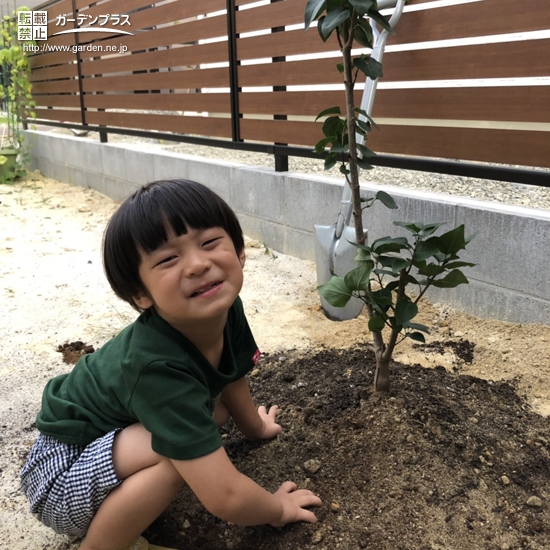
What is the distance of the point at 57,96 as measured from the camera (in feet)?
24.0

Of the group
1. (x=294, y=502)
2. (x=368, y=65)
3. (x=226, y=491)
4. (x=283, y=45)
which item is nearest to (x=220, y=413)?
(x=294, y=502)

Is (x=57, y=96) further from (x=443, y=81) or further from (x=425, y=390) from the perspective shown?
(x=425, y=390)

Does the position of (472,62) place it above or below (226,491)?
above

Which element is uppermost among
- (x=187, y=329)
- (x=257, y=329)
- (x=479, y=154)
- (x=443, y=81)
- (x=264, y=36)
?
(x=264, y=36)

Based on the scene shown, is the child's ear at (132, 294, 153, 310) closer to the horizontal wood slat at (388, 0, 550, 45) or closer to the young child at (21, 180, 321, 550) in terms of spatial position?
the young child at (21, 180, 321, 550)

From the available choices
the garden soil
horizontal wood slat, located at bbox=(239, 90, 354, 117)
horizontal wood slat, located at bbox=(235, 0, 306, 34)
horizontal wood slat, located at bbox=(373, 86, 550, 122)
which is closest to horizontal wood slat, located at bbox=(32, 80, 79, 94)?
horizontal wood slat, located at bbox=(235, 0, 306, 34)

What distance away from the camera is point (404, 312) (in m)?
1.46

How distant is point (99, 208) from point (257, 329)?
3.45 meters

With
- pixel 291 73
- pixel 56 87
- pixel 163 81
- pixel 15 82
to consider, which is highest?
pixel 15 82

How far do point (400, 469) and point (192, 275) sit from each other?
76 centimetres

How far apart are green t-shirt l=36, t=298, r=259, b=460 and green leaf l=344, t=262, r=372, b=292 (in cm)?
30

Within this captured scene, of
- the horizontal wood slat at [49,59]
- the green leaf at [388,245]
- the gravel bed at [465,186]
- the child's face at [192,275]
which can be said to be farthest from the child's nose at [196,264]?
the horizontal wood slat at [49,59]

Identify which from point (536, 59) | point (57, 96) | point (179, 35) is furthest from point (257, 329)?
point (57, 96)

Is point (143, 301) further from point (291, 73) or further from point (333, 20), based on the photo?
point (291, 73)
